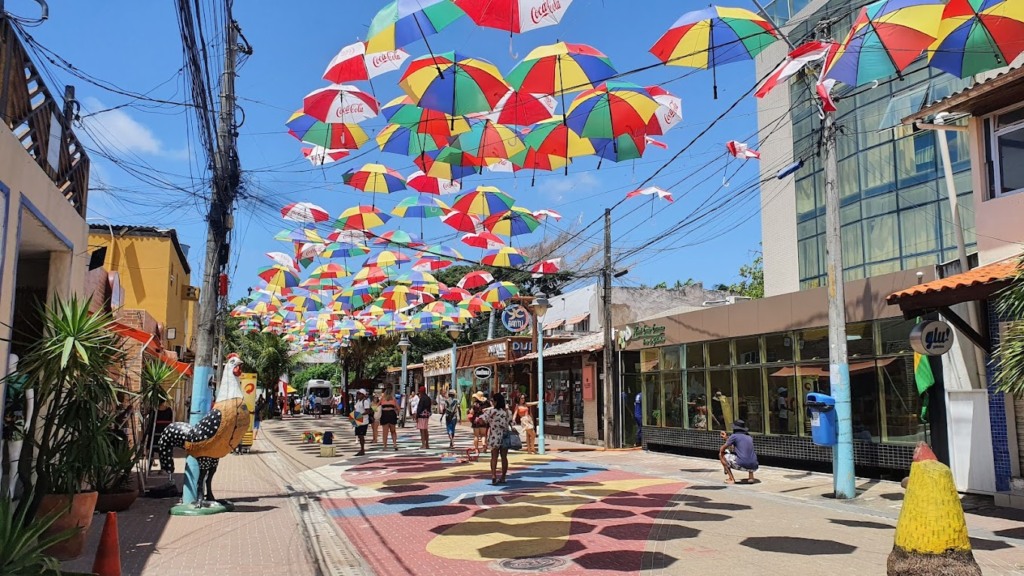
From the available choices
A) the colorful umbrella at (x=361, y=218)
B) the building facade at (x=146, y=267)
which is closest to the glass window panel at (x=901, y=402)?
the colorful umbrella at (x=361, y=218)

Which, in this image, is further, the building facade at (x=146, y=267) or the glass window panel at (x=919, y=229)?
the building facade at (x=146, y=267)

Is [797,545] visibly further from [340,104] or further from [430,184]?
[430,184]

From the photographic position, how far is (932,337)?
1073cm

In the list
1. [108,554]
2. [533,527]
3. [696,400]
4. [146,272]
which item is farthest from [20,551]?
[146,272]

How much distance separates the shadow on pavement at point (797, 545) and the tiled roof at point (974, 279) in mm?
3785

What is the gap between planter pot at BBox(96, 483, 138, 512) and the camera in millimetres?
9859

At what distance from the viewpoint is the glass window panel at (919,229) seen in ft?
69.8

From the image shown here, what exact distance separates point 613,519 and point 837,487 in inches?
168

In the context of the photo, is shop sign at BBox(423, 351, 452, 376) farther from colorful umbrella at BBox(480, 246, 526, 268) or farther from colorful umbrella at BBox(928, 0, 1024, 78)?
colorful umbrella at BBox(928, 0, 1024, 78)

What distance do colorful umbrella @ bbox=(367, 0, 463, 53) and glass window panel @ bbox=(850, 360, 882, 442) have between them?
10713mm

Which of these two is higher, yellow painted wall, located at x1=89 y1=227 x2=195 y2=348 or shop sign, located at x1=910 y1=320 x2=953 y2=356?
yellow painted wall, located at x1=89 y1=227 x2=195 y2=348

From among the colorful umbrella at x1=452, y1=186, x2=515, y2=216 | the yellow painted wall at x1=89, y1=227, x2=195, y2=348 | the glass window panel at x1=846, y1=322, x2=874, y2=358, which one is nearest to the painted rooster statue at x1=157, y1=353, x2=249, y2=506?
the colorful umbrella at x1=452, y1=186, x2=515, y2=216

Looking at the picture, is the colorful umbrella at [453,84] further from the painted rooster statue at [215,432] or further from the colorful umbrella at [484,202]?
the colorful umbrella at [484,202]

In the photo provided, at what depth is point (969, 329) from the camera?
10711 mm
